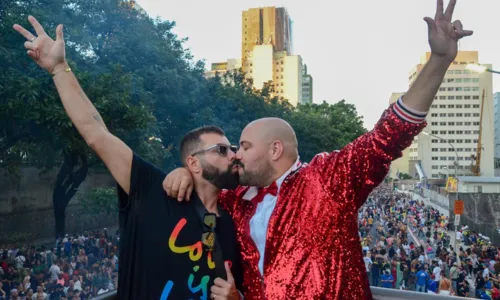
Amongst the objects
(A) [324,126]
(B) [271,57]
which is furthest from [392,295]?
(B) [271,57]

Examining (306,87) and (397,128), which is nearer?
(397,128)

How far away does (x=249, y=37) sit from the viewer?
135m

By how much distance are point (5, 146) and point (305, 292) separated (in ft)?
44.7

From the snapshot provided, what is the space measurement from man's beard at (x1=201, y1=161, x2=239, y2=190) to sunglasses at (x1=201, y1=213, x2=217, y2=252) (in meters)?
0.24

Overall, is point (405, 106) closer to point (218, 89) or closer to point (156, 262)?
point (156, 262)

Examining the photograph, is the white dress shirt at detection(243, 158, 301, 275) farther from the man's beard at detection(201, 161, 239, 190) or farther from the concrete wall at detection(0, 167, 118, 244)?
the concrete wall at detection(0, 167, 118, 244)

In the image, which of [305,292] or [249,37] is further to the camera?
[249,37]

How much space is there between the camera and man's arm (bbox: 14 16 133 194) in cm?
224

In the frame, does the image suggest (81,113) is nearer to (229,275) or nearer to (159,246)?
(159,246)

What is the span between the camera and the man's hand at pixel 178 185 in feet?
7.27

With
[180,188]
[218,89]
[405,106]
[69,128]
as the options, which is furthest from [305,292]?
[218,89]

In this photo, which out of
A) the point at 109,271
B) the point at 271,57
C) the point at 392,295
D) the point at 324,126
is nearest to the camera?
the point at 392,295

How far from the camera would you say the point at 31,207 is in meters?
20.3

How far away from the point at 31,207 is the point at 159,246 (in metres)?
20.4
